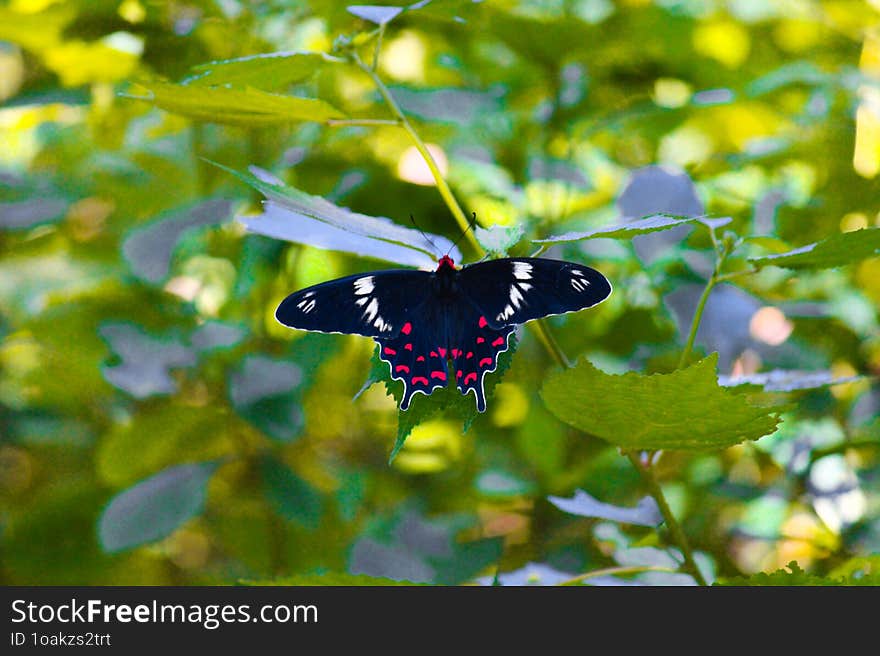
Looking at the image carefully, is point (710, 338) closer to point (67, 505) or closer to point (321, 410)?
point (321, 410)

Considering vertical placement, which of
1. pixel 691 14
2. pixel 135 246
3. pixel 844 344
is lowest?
pixel 844 344

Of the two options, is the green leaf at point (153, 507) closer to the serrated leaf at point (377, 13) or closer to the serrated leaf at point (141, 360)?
the serrated leaf at point (141, 360)

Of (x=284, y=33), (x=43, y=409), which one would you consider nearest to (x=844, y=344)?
(x=284, y=33)

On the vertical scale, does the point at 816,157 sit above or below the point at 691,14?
below

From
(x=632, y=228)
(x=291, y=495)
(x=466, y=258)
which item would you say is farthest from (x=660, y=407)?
(x=291, y=495)

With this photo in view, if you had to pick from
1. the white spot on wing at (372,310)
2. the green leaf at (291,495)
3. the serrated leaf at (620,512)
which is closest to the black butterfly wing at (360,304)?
the white spot on wing at (372,310)

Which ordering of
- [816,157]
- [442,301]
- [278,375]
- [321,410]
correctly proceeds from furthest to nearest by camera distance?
1. [321,410]
2. [816,157]
3. [278,375]
4. [442,301]

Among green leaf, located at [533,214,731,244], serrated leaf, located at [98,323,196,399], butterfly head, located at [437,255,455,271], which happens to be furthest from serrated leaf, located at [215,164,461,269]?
serrated leaf, located at [98,323,196,399]
